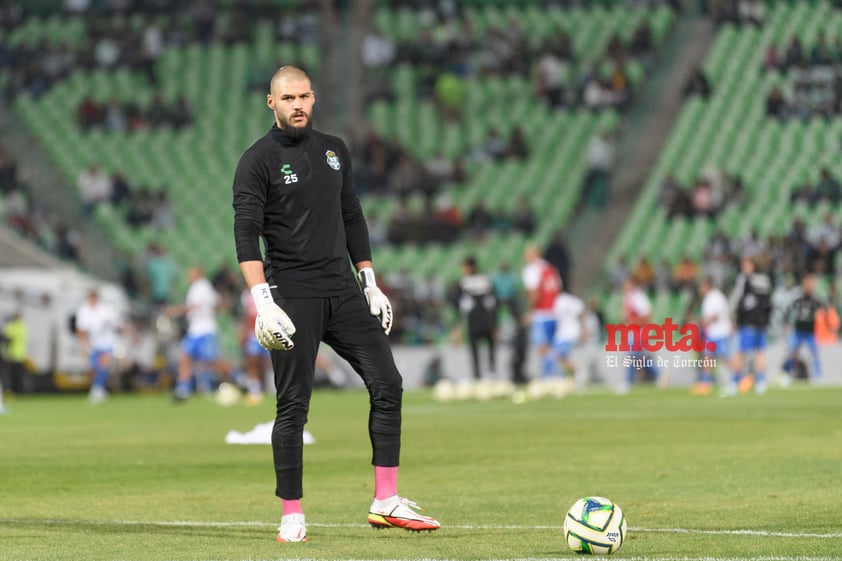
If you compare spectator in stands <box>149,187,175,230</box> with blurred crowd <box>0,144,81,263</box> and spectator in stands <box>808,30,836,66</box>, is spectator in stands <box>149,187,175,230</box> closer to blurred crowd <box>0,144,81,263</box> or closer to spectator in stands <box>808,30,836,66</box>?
blurred crowd <box>0,144,81,263</box>

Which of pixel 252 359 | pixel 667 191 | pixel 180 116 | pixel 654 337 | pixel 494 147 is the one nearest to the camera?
pixel 252 359

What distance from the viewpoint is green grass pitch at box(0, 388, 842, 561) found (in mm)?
8555

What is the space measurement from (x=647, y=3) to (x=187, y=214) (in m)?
12.9

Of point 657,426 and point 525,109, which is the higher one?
point 525,109

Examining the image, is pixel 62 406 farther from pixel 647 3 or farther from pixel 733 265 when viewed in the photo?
pixel 647 3

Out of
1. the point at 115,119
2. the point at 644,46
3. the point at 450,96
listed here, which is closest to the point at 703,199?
the point at 644,46

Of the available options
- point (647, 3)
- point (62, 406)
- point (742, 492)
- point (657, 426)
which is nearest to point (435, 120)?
point (647, 3)

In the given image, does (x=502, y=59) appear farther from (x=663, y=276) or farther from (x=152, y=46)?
(x=663, y=276)

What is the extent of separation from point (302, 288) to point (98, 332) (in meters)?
22.6

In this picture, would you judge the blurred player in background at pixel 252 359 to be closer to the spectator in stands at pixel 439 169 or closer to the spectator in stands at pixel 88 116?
the spectator in stands at pixel 439 169

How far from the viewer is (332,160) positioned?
9172 millimetres

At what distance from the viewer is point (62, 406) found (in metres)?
28.3

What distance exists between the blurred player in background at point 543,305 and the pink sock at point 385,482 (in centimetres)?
1881

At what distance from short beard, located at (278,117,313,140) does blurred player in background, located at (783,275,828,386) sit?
22.3 metres
